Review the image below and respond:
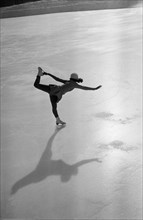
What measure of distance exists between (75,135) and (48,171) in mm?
821

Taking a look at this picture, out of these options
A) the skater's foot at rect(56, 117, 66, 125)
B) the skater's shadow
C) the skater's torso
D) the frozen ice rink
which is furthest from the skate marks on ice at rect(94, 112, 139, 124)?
the skater's shadow

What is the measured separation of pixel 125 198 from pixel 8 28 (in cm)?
888

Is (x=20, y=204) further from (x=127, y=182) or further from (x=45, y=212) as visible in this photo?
(x=127, y=182)

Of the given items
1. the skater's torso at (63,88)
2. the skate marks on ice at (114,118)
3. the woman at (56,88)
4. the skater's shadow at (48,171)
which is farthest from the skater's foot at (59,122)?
the skater's shadow at (48,171)

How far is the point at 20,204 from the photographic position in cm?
352

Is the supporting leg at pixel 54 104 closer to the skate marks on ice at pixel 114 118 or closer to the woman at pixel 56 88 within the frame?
the woman at pixel 56 88

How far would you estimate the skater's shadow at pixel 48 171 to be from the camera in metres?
3.86

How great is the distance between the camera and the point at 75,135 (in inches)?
186

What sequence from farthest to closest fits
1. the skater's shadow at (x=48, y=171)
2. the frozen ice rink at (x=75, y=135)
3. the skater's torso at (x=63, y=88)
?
the skater's torso at (x=63, y=88) → the skater's shadow at (x=48, y=171) → the frozen ice rink at (x=75, y=135)

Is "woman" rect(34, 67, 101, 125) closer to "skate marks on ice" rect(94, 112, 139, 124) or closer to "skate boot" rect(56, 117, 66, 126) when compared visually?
"skate boot" rect(56, 117, 66, 126)

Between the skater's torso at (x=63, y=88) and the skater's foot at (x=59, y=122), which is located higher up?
the skater's torso at (x=63, y=88)

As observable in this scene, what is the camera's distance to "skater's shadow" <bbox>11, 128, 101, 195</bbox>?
3.86m

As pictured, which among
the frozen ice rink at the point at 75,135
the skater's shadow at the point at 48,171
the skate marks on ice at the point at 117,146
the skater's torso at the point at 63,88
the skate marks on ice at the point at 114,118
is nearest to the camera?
the frozen ice rink at the point at 75,135

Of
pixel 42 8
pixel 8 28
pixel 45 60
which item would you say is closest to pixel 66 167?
pixel 45 60
